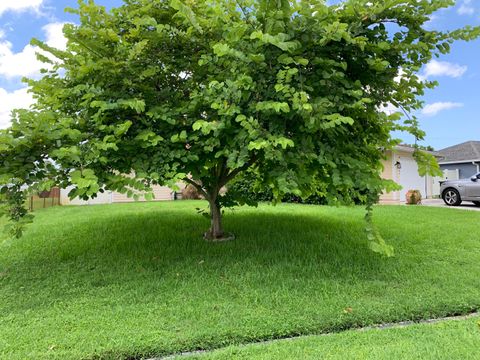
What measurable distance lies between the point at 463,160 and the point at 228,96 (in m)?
25.1

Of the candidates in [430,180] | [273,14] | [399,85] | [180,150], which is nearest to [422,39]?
[399,85]

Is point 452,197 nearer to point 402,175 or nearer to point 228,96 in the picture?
point 402,175

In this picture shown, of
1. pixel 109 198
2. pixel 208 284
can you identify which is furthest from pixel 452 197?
pixel 109 198

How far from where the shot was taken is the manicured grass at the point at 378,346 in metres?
2.85

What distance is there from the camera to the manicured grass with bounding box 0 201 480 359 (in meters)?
3.34

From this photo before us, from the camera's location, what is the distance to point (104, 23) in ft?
15.7

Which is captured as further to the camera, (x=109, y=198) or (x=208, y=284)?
(x=109, y=198)

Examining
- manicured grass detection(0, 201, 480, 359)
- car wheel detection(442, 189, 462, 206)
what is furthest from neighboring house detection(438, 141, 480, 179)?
manicured grass detection(0, 201, 480, 359)

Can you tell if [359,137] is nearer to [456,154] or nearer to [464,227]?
[464,227]

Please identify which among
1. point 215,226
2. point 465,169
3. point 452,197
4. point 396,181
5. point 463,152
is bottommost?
point 215,226

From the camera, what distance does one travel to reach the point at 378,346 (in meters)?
3.02

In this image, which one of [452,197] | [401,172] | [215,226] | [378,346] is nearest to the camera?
[378,346]

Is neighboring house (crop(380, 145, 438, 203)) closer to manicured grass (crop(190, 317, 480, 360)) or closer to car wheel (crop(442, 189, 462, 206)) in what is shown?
car wheel (crop(442, 189, 462, 206))

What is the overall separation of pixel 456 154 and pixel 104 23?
26417 millimetres
